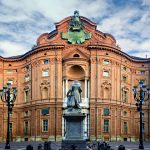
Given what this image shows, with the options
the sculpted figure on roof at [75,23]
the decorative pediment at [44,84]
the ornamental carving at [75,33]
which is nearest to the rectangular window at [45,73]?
the decorative pediment at [44,84]

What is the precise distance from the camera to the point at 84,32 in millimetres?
76375

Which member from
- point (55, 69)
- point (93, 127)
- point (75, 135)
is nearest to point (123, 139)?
point (93, 127)

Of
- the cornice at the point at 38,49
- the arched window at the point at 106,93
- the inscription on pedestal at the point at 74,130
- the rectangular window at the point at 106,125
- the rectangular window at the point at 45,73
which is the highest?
the cornice at the point at 38,49

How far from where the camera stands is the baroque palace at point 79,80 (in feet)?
239

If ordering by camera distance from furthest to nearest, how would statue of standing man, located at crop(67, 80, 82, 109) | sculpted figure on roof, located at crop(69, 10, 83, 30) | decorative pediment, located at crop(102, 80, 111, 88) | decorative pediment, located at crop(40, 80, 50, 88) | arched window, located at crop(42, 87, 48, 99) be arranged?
sculpted figure on roof, located at crop(69, 10, 83, 30)
arched window, located at crop(42, 87, 48, 99)
decorative pediment, located at crop(40, 80, 50, 88)
decorative pediment, located at crop(102, 80, 111, 88)
statue of standing man, located at crop(67, 80, 82, 109)

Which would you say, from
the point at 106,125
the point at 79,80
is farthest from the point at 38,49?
the point at 106,125

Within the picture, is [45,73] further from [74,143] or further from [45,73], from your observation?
[74,143]

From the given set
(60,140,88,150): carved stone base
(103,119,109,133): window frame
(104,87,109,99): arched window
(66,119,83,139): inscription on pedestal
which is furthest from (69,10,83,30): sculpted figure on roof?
(60,140,88,150): carved stone base

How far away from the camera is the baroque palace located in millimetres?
72812

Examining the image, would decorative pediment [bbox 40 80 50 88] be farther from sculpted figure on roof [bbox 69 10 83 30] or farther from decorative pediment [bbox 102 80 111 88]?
sculpted figure on roof [bbox 69 10 83 30]

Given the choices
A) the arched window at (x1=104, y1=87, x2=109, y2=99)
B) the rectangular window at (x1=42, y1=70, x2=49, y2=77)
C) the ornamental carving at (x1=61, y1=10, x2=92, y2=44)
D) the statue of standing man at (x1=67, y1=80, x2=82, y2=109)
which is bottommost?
the statue of standing man at (x1=67, y1=80, x2=82, y2=109)

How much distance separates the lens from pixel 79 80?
246 ft

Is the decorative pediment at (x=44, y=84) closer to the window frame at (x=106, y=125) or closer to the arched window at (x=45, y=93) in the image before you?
the arched window at (x=45, y=93)

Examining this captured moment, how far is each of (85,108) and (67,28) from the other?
16981mm
